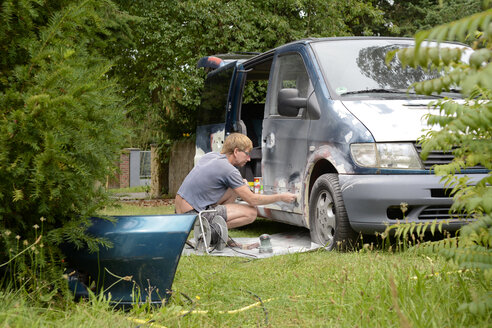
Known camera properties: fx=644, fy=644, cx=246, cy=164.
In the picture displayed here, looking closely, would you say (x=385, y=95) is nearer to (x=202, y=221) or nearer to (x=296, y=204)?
(x=296, y=204)

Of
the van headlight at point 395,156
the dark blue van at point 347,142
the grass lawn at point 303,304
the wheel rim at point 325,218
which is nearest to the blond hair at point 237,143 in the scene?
the dark blue van at point 347,142

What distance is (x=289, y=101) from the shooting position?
6176 millimetres

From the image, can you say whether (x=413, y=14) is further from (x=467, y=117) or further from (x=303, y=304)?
(x=467, y=117)

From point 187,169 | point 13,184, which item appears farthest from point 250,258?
point 187,169

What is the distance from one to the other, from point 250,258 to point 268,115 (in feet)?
6.25

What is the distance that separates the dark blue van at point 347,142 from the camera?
538cm

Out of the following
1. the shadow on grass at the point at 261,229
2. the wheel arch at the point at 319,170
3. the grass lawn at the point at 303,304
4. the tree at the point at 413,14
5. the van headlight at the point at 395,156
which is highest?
the tree at the point at 413,14

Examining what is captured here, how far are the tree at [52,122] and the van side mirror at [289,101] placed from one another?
2584 millimetres

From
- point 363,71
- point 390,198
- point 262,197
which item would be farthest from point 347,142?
point 262,197

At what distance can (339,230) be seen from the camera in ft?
18.8

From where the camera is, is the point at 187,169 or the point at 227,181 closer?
the point at 227,181

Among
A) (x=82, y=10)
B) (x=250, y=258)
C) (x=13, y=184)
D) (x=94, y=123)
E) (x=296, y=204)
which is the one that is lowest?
(x=250, y=258)

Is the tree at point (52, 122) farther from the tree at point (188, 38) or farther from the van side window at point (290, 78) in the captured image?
the tree at point (188, 38)

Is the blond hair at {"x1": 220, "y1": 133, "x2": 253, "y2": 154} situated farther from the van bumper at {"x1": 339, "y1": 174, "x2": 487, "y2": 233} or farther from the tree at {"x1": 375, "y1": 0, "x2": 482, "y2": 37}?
the tree at {"x1": 375, "y1": 0, "x2": 482, "y2": 37}
